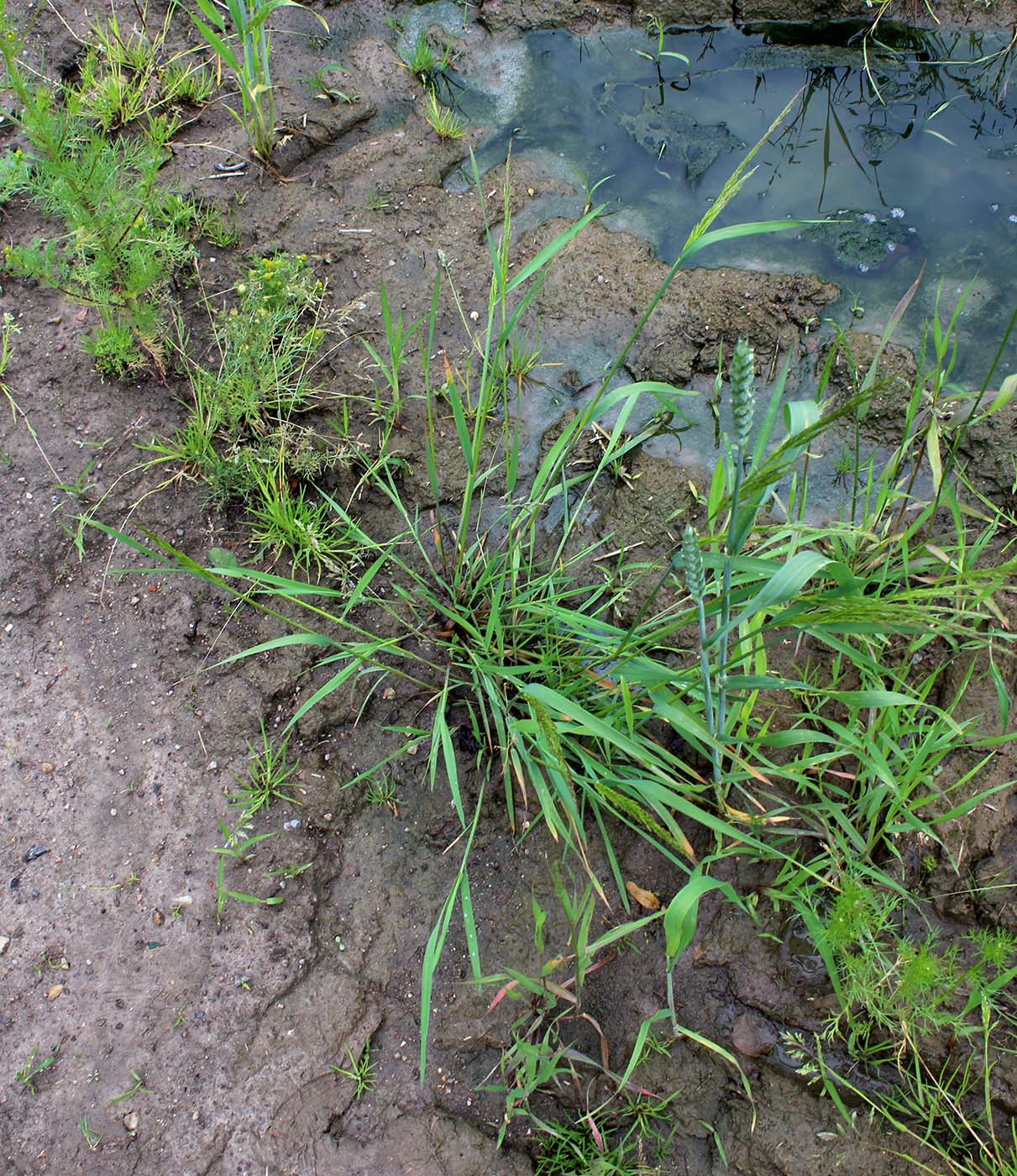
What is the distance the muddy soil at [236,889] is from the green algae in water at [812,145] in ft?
0.97

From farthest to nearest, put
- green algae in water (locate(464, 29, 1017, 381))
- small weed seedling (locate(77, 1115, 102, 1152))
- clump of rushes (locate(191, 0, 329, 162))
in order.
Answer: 1. green algae in water (locate(464, 29, 1017, 381))
2. clump of rushes (locate(191, 0, 329, 162))
3. small weed seedling (locate(77, 1115, 102, 1152))

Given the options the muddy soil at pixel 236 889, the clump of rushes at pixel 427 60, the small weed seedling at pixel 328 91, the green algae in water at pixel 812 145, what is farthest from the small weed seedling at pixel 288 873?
the clump of rushes at pixel 427 60

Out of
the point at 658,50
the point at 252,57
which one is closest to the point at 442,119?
the point at 252,57

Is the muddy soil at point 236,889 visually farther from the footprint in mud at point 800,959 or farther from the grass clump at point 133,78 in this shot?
the grass clump at point 133,78

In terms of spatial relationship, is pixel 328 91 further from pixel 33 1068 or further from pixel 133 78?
pixel 33 1068

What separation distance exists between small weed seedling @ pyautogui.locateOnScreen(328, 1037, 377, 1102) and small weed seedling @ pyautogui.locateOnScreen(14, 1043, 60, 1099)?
0.53m

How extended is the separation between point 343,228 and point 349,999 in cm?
200

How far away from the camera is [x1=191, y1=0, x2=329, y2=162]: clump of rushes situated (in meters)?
2.28

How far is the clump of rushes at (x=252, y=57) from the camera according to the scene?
2.28 metres

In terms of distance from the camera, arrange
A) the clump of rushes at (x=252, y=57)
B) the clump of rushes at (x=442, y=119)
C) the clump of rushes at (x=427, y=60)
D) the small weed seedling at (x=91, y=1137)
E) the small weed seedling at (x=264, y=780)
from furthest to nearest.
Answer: the clump of rushes at (x=427, y=60) → the clump of rushes at (x=442, y=119) → the clump of rushes at (x=252, y=57) → the small weed seedling at (x=264, y=780) → the small weed seedling at (x=91, y=1137)

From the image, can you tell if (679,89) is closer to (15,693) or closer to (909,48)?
(909,48)

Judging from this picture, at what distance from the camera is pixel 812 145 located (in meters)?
2.62

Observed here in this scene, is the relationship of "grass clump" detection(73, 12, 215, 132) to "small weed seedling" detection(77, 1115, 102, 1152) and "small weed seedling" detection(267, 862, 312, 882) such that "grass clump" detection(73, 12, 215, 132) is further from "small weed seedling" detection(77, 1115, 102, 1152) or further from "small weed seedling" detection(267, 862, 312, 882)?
"small weed seedling" detection(77, 1115, 102, 1152)

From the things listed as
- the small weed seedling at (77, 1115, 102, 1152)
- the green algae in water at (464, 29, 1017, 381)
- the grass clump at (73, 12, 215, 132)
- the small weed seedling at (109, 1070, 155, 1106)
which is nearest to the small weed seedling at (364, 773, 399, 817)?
the small weed seedling at (109, 1070, 155, 1106)
